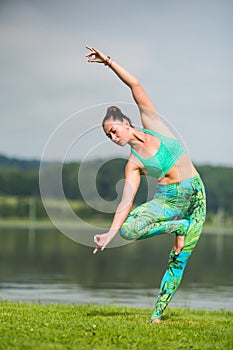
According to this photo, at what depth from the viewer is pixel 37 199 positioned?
438 feet

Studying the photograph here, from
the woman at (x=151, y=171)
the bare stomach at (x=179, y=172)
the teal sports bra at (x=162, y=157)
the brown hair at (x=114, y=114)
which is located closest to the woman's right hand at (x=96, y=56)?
the woman at (x=151, y=171)

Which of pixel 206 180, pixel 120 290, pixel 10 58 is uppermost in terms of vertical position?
pixel 120 290

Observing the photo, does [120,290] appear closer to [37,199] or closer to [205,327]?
[205,327]

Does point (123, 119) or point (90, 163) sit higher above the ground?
point (123, 119)

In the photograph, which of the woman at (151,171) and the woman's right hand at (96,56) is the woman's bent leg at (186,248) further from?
the woman's right hand at (96,56)

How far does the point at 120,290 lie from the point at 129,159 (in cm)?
1231

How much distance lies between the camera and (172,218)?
8.75 metres

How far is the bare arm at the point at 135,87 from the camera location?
27.4 feet

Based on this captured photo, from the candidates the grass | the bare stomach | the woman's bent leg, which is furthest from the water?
the bare stomach

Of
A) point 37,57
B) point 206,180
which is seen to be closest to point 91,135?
point 206,180

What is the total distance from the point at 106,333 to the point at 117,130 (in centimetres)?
200

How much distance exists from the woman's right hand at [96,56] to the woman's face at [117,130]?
0.61 m

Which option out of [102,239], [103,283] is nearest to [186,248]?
[102,239]

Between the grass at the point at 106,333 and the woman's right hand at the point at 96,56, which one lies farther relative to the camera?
the woman's right hand at the point at 96,56
